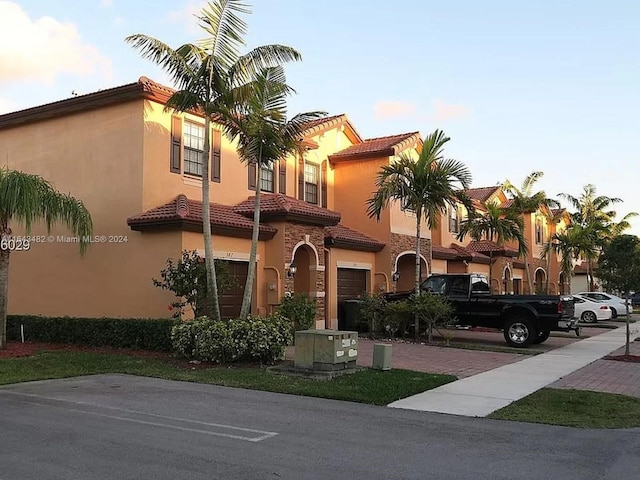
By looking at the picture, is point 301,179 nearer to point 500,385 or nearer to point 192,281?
point 192,281

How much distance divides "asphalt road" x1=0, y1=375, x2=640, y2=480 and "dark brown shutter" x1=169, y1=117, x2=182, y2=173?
356 inches

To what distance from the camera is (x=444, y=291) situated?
20.1 m

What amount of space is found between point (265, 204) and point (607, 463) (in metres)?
13.7

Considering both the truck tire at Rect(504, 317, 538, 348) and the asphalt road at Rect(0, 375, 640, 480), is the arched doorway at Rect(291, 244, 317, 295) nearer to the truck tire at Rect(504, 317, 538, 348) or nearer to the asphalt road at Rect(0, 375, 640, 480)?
the truck tire at Rect(504, 317, 538, 348)

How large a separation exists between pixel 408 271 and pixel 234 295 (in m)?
10.6

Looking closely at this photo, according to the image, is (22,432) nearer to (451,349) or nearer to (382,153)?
(451,349)

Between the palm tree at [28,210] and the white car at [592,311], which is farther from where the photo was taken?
the white car at [592,311]

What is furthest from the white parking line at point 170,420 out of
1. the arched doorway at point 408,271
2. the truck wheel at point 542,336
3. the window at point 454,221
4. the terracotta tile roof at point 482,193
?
the terracotta tile roof at point 482,193

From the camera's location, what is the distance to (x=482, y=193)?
3809 centimetres

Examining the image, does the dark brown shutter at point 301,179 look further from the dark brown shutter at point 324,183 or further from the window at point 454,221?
the window at point 454,221

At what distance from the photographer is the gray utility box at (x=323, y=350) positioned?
473 inches

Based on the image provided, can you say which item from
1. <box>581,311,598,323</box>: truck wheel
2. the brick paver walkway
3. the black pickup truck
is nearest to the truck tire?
the black pickup truck

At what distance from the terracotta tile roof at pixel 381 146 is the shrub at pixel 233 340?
11.5 m

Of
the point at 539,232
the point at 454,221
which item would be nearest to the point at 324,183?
the point at 454,221
